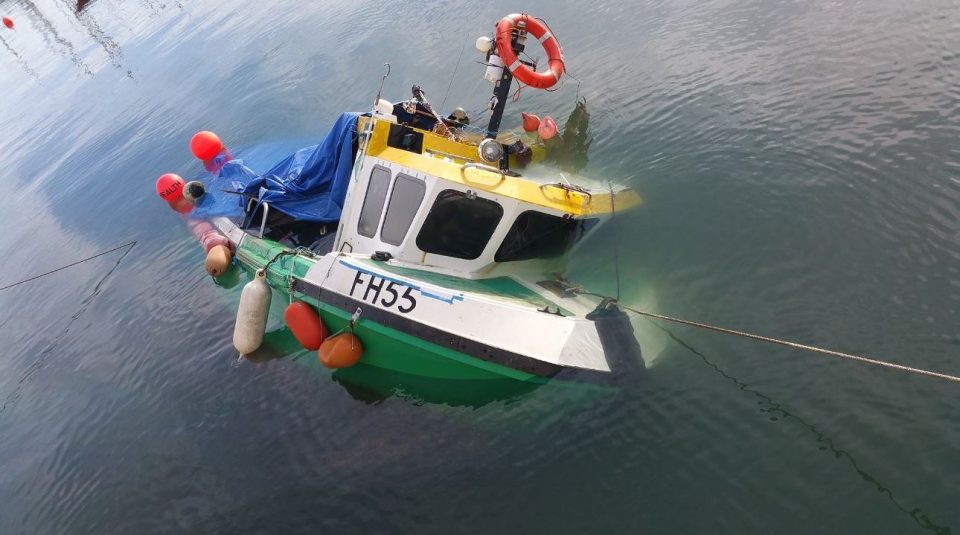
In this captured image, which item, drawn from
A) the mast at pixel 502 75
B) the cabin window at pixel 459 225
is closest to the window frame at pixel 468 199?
the cabin window at pixel 459 225

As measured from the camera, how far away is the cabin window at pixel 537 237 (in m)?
8.91

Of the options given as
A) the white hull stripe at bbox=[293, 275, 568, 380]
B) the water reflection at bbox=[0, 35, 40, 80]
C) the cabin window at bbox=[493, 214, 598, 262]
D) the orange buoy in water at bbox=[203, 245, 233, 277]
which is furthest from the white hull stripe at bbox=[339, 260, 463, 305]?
the water reflection at bbox=[0, 35, 40, 80]

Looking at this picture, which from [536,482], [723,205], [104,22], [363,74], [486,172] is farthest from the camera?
[104,22]

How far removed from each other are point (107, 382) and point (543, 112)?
40.7 feet

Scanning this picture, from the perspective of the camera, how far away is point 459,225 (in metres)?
8.49

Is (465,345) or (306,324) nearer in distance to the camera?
(465,345)

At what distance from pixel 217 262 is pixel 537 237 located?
7.05 m

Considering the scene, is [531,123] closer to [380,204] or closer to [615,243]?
[615,243]

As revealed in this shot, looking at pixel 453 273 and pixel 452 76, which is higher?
pixel 452 76

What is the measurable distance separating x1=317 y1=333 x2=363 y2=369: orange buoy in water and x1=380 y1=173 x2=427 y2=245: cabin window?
5.23ft

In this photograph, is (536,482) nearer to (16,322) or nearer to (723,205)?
(723,205)

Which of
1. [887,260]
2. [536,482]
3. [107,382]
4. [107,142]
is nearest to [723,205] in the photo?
[887,260]

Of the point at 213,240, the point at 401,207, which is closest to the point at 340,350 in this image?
the point at 401,207

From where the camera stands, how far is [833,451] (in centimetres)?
610
